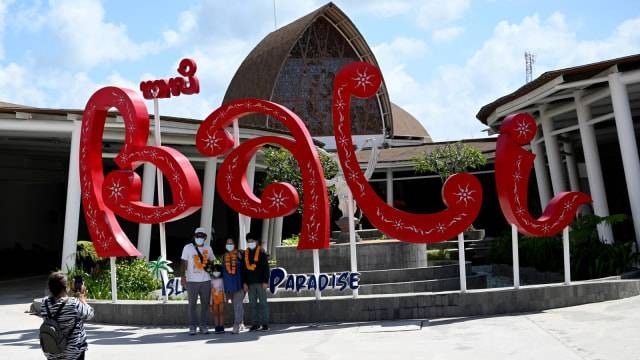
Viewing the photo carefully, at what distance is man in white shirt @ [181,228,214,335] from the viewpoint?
41.7 feet

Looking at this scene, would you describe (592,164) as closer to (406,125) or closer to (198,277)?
(198,277)

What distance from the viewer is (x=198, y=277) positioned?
41.8ft

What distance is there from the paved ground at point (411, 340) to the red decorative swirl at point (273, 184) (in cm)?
174

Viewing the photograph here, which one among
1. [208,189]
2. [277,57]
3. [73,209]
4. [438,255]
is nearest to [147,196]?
[208,189]

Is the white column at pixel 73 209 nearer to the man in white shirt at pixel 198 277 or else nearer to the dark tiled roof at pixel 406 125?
the man in white shirt at pixel 198 277

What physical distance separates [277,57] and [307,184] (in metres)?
32.8

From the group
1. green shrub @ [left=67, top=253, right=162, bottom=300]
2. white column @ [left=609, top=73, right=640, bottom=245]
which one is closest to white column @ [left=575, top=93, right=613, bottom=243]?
white column @ [left=609, top=73, right=640, bottom=245]

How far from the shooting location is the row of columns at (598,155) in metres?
18.6

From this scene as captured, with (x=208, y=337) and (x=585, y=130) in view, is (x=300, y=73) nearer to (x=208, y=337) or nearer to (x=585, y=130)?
(x=585, y=130)

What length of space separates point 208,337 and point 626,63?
37.5 feet

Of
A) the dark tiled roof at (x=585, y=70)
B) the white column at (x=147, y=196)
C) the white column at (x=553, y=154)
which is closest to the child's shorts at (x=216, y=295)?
the dark tiled roof at (x=585, y=70)

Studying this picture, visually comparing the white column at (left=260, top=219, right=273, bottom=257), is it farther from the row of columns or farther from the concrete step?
the concrete step

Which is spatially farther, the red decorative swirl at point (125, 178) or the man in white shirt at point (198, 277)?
the red decorative swirl at point (125, 178)

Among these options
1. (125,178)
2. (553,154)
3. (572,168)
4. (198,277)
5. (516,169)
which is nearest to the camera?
(198,277)
